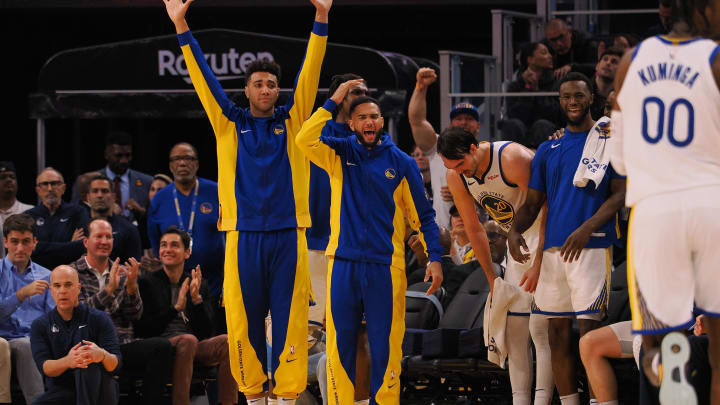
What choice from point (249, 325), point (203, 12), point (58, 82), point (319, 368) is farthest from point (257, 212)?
point (203, 12)

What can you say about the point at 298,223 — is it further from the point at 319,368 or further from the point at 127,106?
the point at 127,106

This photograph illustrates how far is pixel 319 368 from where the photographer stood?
311 inches

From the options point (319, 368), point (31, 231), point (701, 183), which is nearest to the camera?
point (701, 183)

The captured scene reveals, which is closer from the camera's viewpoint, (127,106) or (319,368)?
(319,368)

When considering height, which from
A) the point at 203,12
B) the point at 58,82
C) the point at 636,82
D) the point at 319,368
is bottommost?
the point at 319,368

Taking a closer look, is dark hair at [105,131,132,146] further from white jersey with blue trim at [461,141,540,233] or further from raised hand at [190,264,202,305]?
white jersey with blue trim at [461,141,540,233]

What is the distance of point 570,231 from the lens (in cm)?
670

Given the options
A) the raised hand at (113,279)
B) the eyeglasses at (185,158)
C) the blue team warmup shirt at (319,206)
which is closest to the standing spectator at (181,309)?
the raised hand at (113,279)

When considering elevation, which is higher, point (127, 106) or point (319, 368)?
point (127, 106)

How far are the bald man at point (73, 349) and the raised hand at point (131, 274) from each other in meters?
0.39

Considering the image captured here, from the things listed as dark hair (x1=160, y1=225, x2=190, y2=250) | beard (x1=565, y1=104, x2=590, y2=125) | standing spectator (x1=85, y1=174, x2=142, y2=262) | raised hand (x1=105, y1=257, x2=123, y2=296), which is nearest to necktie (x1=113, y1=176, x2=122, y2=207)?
standing spectator (x1=85, y1=174, x2=142, y2=262)

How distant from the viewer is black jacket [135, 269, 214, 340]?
8961 mm

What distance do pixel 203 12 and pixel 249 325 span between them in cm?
1061

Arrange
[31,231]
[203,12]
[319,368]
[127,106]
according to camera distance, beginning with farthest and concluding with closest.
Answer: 1. [203,12]
2. [127,106]
3. [31,231]
4. [319,368]
